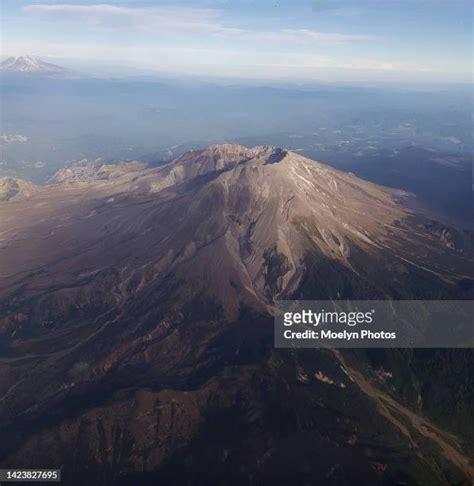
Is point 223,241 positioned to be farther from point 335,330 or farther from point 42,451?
point 42,451

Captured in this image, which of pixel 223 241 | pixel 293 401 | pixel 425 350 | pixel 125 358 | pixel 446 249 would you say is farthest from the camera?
pixel 446 249

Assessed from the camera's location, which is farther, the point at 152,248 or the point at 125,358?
the point at 152,248

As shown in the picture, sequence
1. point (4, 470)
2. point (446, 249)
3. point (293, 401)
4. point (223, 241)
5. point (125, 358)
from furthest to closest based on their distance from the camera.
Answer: point (446, 249) → point (223, 241) → point (125, 358) → point (293, 401) → point (4, 470)

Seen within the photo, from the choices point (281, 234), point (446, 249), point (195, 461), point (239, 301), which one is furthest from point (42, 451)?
point (446, 249)

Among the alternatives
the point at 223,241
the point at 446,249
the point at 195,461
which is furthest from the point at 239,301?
the point at 446,249

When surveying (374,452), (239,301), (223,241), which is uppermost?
(223,241)

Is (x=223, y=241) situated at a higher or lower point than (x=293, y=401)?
higher
